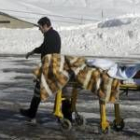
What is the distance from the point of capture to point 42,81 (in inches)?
381

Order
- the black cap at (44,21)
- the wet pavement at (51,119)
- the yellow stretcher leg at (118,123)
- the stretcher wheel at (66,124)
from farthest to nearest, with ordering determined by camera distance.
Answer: the black cap at (44,21), the stretcher wheel at (66,124), the yellow stretcher leg at (118,123), the wet pavement at (51,119)

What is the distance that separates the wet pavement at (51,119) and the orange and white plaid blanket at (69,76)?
64cm

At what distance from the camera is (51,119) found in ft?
35.6

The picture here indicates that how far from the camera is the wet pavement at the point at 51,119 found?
9.39m

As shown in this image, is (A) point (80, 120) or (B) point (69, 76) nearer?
(B) point (69, 76)

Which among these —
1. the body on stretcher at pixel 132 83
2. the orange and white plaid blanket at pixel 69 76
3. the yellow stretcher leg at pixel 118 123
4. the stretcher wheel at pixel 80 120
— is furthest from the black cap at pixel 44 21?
the yellow stretcher leg at pixel 118 123

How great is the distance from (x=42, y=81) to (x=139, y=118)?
233 centimetres

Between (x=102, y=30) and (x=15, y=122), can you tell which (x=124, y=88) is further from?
(x=102, y=30)

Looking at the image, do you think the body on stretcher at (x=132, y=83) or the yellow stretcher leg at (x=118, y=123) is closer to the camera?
the body on stretcher at (x=132, y=83)

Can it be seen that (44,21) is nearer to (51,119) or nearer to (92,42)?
(51,119)

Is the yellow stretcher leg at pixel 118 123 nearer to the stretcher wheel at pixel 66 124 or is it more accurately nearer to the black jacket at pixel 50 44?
the stretcher wheel at pixel 66 124

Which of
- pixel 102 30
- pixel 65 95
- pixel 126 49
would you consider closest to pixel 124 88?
pixel 65 95

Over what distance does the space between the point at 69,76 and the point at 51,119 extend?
157 centimetres

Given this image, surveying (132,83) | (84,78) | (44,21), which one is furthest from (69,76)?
(44,21)
